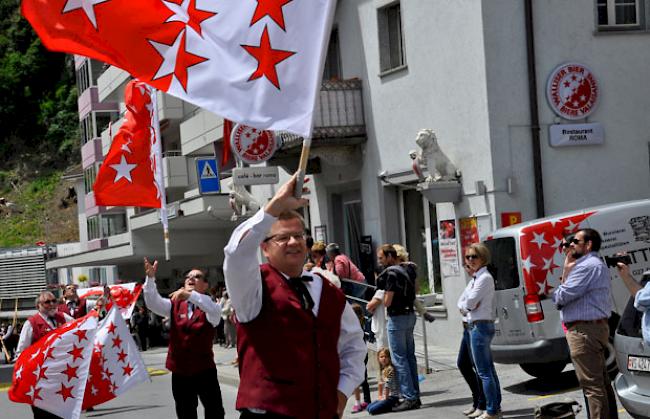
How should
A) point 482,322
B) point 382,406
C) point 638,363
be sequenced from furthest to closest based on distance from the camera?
1. point 382,406
2. point 482,322
3. point 638,363

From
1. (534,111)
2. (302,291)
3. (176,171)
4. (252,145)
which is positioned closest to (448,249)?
(534,111)

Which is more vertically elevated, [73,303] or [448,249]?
[448,249]

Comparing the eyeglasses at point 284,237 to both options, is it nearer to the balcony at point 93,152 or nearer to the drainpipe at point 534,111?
the drainpipe at point 534,111

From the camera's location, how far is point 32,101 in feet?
320

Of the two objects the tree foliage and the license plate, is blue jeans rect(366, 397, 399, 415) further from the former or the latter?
the tree foliage

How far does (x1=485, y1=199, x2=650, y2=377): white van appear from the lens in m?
13.3

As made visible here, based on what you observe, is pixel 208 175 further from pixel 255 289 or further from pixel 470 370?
pixel 255 289

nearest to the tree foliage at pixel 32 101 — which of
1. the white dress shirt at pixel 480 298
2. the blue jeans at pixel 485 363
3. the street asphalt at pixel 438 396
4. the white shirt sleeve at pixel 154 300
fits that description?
the street asphalt at pixel 438 396

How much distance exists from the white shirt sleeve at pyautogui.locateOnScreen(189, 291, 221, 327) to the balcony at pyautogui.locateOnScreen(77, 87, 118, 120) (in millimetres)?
40593

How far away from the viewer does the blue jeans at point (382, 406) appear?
1312 centimetres

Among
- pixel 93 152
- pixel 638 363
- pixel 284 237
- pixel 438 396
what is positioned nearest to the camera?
pixel 284 237

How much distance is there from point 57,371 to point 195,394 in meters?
2.26

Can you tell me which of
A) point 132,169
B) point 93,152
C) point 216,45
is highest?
point 93,152

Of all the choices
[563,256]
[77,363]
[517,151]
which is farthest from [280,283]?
[517,151]
